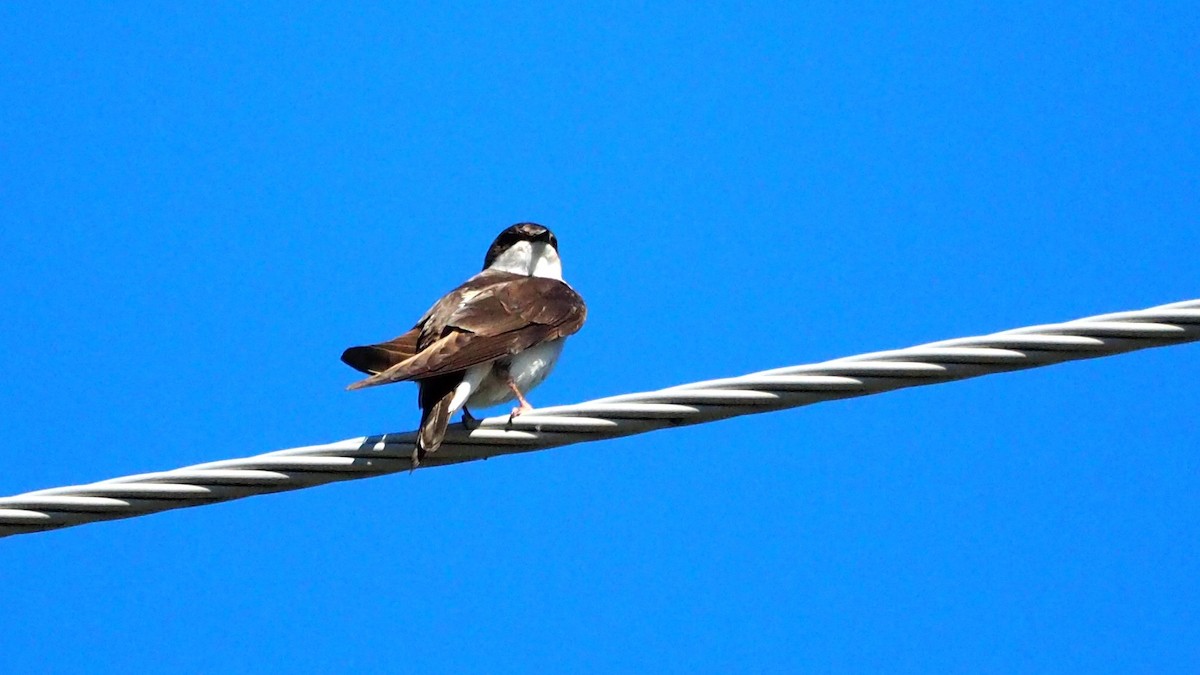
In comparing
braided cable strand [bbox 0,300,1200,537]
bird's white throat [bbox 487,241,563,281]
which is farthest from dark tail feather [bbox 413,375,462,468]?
bird's white throat [bbox 487,241,563,281]

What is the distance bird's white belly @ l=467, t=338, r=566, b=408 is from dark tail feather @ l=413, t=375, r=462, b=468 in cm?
46

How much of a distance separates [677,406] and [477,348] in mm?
1839

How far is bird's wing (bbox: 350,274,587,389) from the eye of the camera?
611cm

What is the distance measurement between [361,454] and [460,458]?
549 millimetres

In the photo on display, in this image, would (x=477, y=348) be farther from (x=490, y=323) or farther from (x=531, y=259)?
(x=531, y=259)

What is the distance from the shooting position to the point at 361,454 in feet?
16.1

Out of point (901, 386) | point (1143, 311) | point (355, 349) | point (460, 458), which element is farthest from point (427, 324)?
point (1143, 311)

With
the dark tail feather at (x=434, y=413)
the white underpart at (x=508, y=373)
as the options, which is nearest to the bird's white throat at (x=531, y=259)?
the white underpart at (x=508, y=373)

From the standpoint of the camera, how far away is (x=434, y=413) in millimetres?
5762

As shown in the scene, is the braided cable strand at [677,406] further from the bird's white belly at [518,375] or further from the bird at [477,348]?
the bird's white belly at [518,375]

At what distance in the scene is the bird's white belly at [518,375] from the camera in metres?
6.92

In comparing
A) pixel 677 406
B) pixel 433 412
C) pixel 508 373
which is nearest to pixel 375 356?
pixel 433 412

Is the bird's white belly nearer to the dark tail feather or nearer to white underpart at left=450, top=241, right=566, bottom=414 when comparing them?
white underpart at left=450, top=241, right=566, bottom=414

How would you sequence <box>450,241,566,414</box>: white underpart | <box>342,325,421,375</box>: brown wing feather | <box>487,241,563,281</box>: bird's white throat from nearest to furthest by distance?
<box>342,325,421,375</box>: brown wing feather < <box>450,241,566,414</box>: white underpart < <box>487,241,563,281</box>: bird's white throat
